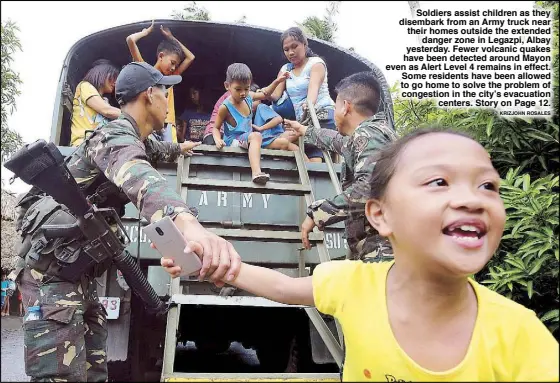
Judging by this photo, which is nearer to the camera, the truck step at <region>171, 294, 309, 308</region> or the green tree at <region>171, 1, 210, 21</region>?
the truck step at <region>171, 294, 309, 308</region>

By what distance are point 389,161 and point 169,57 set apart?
3.62 metres

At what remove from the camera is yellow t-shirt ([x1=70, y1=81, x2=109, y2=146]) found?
11.9 feet

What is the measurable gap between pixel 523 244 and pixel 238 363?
4.15 meters

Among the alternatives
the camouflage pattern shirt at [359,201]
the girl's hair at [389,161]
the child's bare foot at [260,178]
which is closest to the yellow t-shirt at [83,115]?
the child's bare foot at [260,178]

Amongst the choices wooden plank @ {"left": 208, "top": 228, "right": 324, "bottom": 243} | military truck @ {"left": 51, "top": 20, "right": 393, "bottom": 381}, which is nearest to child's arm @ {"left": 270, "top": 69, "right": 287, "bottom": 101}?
military truck @ {"left": 51, "top": 20, "right": 393, "bottom": 381}

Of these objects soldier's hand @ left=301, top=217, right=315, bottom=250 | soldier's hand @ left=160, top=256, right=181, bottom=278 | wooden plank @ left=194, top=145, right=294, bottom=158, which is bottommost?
soldier's hand @ left=301, top=217, right=315, bottom=250

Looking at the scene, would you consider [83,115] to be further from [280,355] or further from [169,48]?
[280,355]

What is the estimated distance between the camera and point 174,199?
5.38ft

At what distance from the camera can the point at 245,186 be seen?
3.02 meters

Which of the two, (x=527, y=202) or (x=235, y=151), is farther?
(x=235, y=151)

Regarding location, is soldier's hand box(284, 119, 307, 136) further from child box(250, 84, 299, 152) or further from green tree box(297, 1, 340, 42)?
green tree box(297, 1, 340, 42)

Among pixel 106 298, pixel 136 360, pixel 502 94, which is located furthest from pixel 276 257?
pixel 502 94

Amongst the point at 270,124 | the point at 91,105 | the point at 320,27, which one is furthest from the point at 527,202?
the point at 320,27

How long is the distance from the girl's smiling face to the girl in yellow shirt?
279 cm
